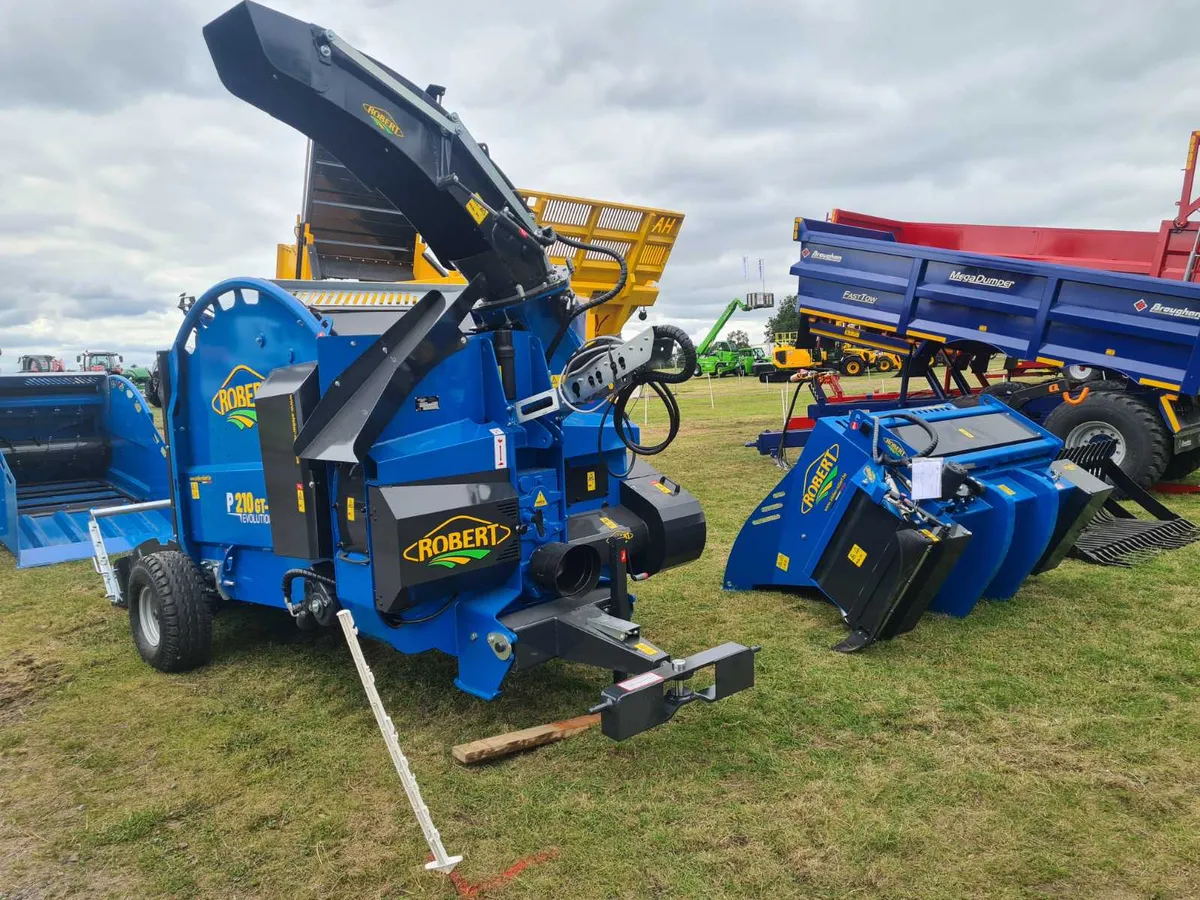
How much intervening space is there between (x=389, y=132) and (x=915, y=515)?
2.85 meters

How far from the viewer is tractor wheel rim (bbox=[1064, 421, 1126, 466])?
7230mm

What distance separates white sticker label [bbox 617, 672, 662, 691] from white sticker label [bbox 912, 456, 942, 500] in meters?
1.75

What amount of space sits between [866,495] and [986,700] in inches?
42.3

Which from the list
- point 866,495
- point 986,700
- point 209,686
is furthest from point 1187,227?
point 209,686

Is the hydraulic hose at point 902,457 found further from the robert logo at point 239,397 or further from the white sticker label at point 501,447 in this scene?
the robert logo at point 239,397

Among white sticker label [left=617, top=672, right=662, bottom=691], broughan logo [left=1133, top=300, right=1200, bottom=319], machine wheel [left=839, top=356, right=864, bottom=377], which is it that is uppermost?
broughan logo [left=1133, top=300, right=1200, bottom=319]

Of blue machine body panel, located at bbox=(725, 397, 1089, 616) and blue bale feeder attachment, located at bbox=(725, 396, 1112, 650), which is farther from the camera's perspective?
blue machine body panel, located at bbox=(725, 397, 1089, 616)

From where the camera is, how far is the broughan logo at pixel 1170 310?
257 inches

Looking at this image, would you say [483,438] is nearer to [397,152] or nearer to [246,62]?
[397,152]

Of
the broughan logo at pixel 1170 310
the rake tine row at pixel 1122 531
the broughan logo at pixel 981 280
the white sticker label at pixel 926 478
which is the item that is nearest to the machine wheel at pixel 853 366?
the broughan logo at pixel 981 280

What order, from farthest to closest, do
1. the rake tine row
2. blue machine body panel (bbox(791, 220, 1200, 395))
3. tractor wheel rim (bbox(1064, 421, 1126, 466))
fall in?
1. tractor wheel rim (bbox(1064, 421, 1126, 466))
2. blue machine body panel (bbox(791, 220, 1200, 395))
3. the rake tine row

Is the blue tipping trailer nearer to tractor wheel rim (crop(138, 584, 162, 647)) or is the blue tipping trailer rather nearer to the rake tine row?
the rake tine row

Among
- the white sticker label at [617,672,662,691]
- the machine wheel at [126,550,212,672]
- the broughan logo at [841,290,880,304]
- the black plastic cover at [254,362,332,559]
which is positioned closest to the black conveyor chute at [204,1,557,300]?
the black plastic cover at [254,362,332,559]

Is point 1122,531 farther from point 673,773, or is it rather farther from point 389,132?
point 389,132
